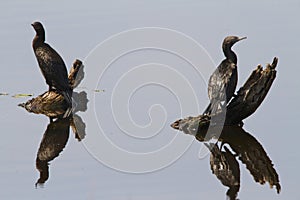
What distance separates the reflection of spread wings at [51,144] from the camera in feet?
42.9

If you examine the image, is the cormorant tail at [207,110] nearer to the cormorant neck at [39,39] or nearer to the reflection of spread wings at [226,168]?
the reflection of spread wings at [226,168]

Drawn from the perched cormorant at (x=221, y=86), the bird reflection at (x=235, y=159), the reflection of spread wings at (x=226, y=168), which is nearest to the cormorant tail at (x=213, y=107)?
the perched cormorant at (x=221, y=86)

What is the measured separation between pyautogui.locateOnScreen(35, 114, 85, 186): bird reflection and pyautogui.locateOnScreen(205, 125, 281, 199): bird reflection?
239 centimetres

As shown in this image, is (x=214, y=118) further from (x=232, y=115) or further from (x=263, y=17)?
(x=263, y=17)

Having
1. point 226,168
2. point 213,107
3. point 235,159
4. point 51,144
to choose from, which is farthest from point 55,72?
point 226,168

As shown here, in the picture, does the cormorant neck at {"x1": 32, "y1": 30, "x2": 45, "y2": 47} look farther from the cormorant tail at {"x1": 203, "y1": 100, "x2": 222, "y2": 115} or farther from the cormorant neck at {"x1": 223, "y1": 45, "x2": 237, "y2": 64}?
the cormorant tail at {"x1": 203, "y1": 100, "x2": 222, "y2": 115}

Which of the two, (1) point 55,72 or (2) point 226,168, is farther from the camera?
(1) point 55,72

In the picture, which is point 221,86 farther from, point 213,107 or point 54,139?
point 54,139

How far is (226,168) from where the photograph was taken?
498 inches

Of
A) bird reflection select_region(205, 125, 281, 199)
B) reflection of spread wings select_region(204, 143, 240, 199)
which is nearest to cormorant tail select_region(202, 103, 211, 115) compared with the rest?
bird reflection select_region(205, 125, 281, 199)

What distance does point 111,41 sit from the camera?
792 inches

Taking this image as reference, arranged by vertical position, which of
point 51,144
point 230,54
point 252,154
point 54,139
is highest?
point 230,54

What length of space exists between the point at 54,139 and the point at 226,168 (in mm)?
3313

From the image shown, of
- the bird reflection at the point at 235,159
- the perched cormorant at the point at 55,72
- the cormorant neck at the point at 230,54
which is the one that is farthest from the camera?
the perched cormorant at the point at 55,72
